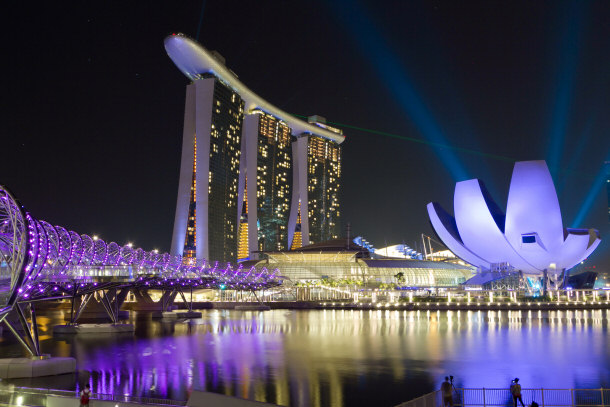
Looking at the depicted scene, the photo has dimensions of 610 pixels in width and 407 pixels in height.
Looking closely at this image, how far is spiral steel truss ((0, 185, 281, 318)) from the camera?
18.8 m

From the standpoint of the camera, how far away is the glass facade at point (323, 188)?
13838 cm

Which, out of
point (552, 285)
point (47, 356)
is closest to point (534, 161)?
point (552, 285)

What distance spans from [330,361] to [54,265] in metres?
14.9

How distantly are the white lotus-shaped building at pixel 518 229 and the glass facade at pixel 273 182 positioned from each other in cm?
5251

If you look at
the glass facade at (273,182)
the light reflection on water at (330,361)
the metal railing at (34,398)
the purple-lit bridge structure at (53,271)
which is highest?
the glass facade at (273,182)

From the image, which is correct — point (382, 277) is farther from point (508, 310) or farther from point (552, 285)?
point (508, 310)

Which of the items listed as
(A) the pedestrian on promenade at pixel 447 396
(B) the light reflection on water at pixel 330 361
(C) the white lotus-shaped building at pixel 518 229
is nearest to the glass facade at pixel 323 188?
(C) the white lotus-shaped building at pixel 518 229

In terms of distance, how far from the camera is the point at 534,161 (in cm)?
6475

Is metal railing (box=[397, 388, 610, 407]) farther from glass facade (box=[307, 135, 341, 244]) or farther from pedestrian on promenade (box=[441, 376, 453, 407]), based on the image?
glass facade (box=[307, 135, 341, 244])

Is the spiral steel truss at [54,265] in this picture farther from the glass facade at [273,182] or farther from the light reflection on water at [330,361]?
the glass facade at [273,182]

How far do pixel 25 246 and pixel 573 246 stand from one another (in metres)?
64.2

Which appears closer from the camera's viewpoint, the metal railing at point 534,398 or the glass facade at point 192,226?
the metal railing at point 534,398

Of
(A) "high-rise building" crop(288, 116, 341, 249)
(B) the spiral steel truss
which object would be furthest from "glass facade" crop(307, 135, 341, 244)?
(B) the spiral steel truss

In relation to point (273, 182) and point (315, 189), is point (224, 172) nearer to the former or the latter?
point (273, 182)
